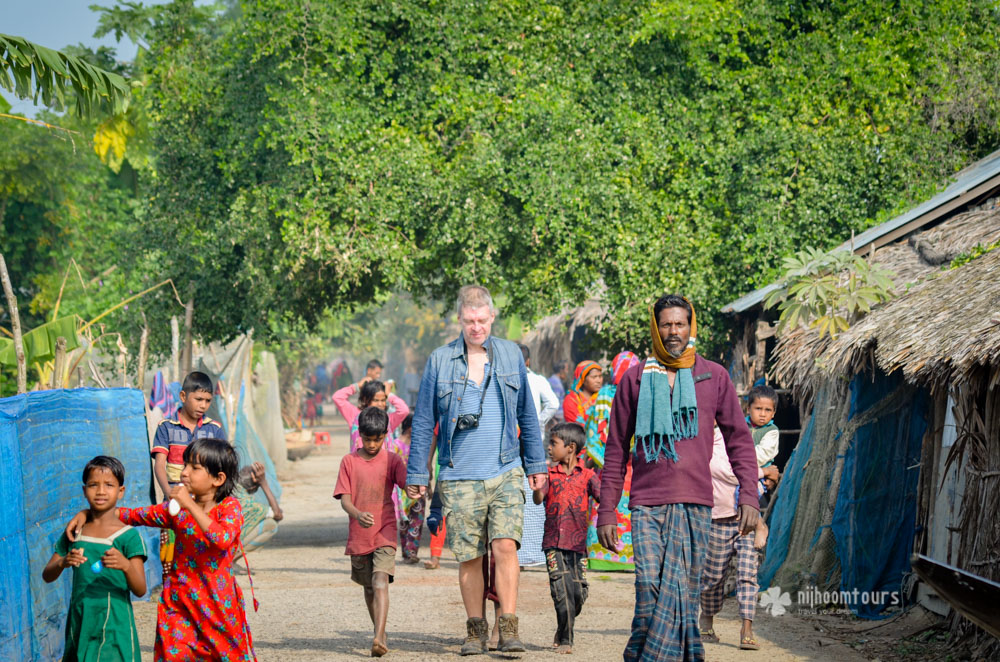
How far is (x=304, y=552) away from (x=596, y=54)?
22.1ft

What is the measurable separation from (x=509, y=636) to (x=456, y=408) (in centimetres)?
138

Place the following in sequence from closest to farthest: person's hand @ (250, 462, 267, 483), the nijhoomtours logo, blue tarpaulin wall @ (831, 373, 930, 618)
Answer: person's hand @ (250, 462, 267, 483), the nijhoomtours logo, blue tarpaulin wall @ (831, 373, 930, 618)

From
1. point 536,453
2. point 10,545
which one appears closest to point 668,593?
point 536,453

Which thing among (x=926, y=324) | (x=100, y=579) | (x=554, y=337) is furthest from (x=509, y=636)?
(x=554, y=337)

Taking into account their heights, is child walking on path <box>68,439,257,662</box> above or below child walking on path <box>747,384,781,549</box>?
below

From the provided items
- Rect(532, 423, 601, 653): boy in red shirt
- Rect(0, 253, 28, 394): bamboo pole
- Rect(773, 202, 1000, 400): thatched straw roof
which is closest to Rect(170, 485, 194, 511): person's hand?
Rect(532, 423, 601, 653): boy in red shirt

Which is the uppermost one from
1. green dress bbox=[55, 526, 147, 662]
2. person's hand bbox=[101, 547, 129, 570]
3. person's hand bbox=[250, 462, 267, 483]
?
person's hand bbox=[250, 462, 267, 483]

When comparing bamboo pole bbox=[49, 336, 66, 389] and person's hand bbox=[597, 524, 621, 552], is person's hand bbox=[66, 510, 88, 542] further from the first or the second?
bamboo pole bbox=[49, 336, 66, 389]

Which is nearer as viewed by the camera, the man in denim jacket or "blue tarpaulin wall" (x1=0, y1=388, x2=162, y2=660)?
"blue tarpaulin wall" (x1=0, y1=388, x2=162, y2=660)

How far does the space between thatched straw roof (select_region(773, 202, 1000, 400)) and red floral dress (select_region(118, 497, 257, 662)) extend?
172 inches

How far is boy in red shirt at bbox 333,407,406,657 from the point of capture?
7008 millimetres

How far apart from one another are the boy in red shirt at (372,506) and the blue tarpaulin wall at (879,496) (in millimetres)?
3677

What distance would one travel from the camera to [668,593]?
17.0ft

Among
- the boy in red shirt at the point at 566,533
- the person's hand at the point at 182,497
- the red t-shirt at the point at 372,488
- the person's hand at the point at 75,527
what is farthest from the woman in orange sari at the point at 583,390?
the person's hand at the point at 75,527
